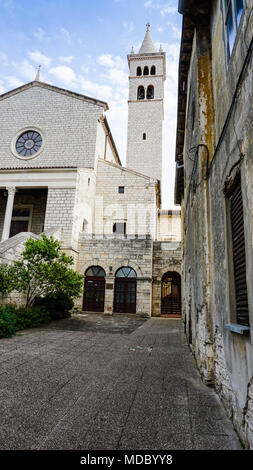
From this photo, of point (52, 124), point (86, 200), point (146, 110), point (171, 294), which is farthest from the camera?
point (146, 110)

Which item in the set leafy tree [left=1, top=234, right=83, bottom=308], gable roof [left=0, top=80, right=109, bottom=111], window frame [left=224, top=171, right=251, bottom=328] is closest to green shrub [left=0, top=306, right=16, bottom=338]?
leafy tree [left=1, top=234, right=83, bottom=308]

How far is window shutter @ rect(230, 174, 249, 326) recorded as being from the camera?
9.03ft

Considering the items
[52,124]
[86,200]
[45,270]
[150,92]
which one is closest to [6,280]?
[45,270]

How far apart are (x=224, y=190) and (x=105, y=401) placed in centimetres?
300

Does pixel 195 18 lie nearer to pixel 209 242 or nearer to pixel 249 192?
pixel 209 242

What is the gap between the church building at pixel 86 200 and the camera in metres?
14.8

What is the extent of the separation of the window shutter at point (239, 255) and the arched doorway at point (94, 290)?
1219cm

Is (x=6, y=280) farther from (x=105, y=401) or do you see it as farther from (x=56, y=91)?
(x=56, y=91)

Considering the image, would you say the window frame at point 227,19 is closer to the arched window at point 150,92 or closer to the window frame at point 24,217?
the window frame at point 24,217

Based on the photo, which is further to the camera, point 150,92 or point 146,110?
point 150,92

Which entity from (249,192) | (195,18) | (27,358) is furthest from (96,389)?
(195,18)

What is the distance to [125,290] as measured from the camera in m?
14.6

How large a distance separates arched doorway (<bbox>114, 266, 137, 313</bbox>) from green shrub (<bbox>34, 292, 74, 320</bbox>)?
10.5ft
